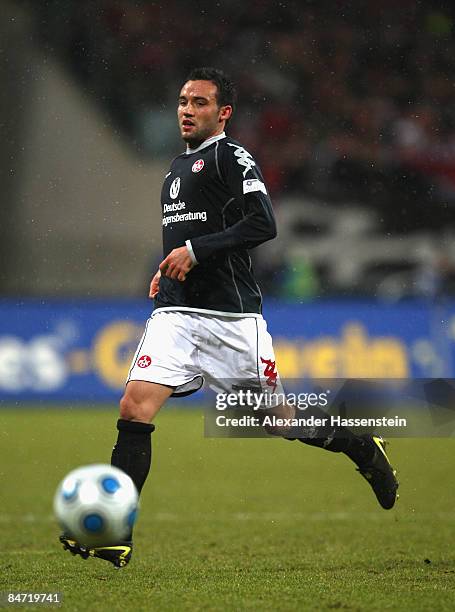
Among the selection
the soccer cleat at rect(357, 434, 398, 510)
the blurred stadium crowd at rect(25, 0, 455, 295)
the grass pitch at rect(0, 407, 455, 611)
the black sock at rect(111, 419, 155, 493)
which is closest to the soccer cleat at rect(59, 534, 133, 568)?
the grass pitch at rect(0, 407, 455, 611)

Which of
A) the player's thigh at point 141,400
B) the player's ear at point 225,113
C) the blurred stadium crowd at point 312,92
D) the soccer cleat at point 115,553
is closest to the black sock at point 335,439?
the player's thigh at point 141,400

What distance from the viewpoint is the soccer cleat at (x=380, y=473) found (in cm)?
509

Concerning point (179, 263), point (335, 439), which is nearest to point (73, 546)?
point (179, 263)

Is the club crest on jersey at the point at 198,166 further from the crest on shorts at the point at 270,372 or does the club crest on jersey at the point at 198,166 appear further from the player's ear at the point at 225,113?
the crest on shorts at the point at 270,372

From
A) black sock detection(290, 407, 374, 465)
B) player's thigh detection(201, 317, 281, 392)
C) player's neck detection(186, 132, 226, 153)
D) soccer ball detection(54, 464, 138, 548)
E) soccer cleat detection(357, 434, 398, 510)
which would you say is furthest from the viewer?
soccer cleat detection(357, 434, 398, 510)

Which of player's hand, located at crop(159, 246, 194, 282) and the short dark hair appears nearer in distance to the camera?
player's hand, located at crop(159, 246, 194, 282)

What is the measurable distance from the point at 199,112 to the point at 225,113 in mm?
154

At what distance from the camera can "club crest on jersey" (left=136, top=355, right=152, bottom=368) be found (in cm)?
449

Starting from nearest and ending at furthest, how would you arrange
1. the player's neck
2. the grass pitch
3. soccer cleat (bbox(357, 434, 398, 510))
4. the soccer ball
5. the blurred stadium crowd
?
the soccer ball
the grass pitch
the player's neck
soccer cleat (bbox(357, 434, 398, 510))
the blurred stadium crowd

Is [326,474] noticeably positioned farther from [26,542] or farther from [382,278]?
[382,278]

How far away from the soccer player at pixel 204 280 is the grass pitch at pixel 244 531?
1.87ft

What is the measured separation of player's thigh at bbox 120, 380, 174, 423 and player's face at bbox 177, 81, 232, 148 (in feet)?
3.82

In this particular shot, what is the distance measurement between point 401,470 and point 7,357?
5.41 m

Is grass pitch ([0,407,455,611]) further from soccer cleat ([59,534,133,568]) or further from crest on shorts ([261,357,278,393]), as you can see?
crest on shorts ([261,357,278,393])
